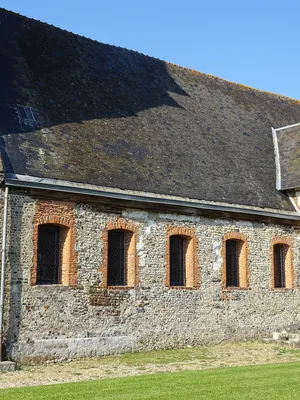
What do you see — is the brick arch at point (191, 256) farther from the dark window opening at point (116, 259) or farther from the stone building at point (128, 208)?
the dark window opening at point (116, 259)

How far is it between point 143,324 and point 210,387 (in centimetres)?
521

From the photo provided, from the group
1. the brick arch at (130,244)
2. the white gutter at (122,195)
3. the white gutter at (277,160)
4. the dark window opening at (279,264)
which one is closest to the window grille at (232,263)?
the white gutter at (122,195)

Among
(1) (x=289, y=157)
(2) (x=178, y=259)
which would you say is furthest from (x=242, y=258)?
(1) (x=289, y=157)

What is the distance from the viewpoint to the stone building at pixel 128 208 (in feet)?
41.3

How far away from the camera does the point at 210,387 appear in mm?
8891

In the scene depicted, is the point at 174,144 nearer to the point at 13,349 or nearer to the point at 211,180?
the point at 211,180

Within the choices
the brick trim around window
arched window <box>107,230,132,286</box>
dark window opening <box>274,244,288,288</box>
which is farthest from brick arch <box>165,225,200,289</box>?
dark window opening <box>274,244,288,288</box>

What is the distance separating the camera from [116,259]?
46.1ft

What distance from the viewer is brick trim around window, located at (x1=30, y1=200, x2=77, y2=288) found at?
12.6m

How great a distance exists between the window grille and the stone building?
0.15 feet

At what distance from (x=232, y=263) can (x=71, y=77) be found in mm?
7385

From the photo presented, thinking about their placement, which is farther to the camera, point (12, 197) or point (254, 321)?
point (254, 321)

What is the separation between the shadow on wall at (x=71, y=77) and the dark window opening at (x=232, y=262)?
5.02 metres

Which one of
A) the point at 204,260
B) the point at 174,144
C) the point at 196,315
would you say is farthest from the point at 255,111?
the point at 196,315
